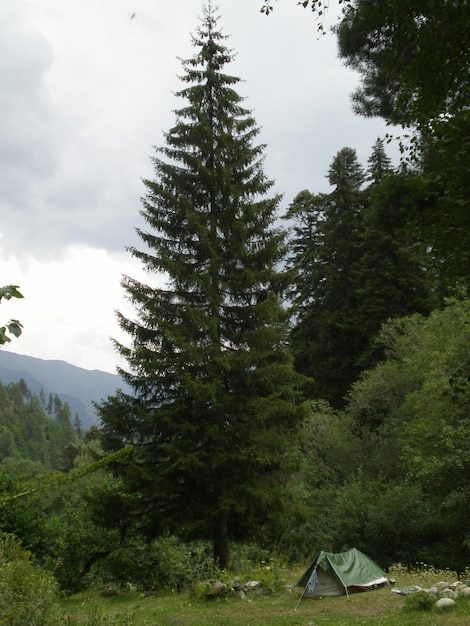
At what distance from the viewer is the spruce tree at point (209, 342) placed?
38.6ft

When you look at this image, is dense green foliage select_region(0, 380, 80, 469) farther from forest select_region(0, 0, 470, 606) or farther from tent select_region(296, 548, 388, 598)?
tent select_region(296, 548, 388, 598)

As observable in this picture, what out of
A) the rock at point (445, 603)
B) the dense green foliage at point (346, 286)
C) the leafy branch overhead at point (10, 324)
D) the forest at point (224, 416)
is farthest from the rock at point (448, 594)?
the dense green foliage at point (346, 286)

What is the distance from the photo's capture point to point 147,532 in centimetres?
1208

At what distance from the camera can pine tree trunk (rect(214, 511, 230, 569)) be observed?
12.0m

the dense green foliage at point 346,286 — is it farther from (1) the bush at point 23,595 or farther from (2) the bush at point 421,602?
(1) the bush at point 23,595

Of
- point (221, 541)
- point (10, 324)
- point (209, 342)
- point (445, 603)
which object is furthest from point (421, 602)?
point (10, 324)

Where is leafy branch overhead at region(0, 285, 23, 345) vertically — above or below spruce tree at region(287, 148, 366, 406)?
below

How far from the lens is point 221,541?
12.1 metres

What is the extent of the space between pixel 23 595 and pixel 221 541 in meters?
8.53

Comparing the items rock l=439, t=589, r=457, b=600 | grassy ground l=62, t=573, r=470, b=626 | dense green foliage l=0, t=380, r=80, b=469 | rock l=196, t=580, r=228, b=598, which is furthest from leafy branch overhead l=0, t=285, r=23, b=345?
dense green foliage l=0, t=380, r=80, b=469

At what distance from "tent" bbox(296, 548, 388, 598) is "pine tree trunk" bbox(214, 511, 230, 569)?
75.1 inches

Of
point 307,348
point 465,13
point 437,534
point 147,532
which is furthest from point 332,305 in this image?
point 465,13

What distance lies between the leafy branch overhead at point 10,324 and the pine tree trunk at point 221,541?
10.8m

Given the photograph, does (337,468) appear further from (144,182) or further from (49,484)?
(49,484)
